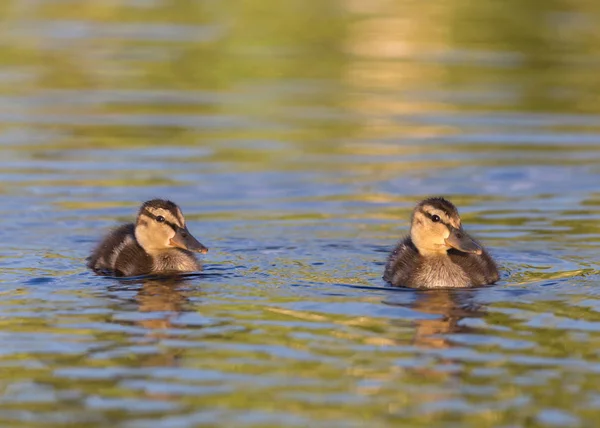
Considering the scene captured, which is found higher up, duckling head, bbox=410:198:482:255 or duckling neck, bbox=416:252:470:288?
duckling head, bbox=410:198:482:255

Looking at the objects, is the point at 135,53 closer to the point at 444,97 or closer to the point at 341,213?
the point at 444,97

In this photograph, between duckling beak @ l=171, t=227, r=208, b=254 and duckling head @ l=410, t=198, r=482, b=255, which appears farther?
duckling beak @ l=171, t=227, r=208, b=254

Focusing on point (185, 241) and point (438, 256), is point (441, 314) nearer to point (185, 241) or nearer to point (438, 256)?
point (438, 256)

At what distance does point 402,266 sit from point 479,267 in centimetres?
53

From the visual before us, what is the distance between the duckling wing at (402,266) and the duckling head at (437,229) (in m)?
0.11

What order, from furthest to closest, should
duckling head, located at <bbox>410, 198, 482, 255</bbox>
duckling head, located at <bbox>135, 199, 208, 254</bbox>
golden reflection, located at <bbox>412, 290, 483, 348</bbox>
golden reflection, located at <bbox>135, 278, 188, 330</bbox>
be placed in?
1. duckling head, located at <bbox>135, 199, 208, 254</bbox>
2. duckling head, located at <bbox>410, 198, 482, 255</bbox>
3. golden reflection, located at <bbox>135, 278, 188, 330</bbox>
4. golden reflection, located at <bbox>412, 290, 483, 348</bbox>

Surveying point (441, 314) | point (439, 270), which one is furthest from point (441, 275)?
point (441, 314)

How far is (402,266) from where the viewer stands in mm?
9531

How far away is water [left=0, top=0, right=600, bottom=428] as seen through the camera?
6.90 meters

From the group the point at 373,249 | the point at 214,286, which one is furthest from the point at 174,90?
the point at 214,286

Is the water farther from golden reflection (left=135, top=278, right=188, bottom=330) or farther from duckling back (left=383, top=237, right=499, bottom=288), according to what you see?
duckling back (left=383, top=237, right=499, bottom=288)

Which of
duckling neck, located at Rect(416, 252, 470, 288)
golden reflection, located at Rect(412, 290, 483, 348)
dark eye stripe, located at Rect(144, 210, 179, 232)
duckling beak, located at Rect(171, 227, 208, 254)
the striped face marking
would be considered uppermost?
the striped face marking

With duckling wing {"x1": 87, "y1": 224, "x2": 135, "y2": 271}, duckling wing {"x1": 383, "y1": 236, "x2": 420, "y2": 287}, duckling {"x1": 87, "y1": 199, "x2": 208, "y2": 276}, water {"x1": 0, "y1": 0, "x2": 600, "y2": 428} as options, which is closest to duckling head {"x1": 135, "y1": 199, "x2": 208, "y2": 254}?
duckling {"x1": 87, "y1": 199, "x2": 208, "y2": 276}

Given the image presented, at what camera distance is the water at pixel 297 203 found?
22.6 feet
